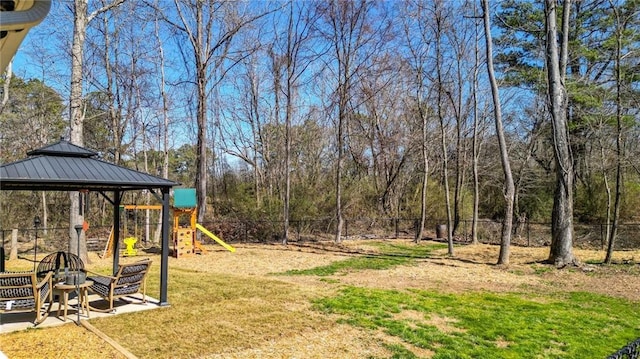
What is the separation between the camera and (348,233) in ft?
66.0

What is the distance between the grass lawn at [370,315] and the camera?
483cm

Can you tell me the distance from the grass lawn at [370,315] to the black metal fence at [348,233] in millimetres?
5568

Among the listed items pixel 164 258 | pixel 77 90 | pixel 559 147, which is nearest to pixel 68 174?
pixel 164 258

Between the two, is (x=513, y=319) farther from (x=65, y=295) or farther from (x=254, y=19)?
(x=254, y=19)

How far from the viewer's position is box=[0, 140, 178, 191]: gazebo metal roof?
5.45m

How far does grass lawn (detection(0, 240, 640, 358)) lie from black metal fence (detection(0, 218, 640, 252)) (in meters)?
5.57

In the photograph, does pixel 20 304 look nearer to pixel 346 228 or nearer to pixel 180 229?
pixel 180 229

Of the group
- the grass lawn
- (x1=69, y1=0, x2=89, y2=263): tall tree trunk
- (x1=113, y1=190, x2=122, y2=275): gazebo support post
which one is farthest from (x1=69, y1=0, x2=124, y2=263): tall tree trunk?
(x1=113, y1=190, x2=122, y2=275): gazebo support post

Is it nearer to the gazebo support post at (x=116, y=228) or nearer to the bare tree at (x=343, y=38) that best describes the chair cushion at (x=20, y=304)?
the gazebo support post at (x=116, y=228)

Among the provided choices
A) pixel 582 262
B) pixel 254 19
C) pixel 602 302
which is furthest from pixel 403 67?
pixel 602 302

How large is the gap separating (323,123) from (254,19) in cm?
967

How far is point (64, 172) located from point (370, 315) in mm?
5005

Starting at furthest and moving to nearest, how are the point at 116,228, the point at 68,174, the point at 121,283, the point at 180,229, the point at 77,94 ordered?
the point at 180,229 → the point at 77,94 → the point at 116,228 → the point at 121,283 → the point at 68,174

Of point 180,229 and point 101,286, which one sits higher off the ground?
point 180,229
